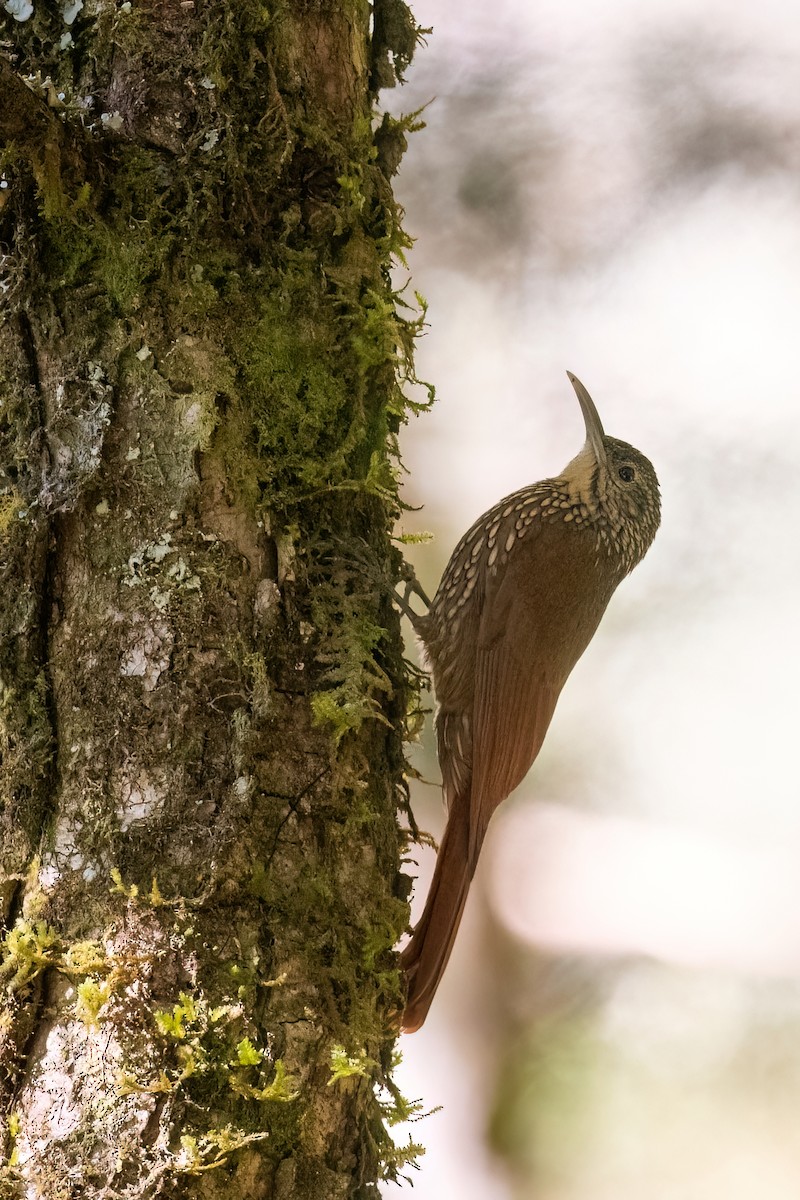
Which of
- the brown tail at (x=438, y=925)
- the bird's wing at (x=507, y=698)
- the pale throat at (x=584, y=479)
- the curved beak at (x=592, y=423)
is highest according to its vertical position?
the curved beak at (x=592, y=423)

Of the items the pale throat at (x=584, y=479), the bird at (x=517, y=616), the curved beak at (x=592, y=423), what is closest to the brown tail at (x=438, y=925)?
the bird at (x=517, y=616)

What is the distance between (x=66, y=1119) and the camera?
1.47 meters

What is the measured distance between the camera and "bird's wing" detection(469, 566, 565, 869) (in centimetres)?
249

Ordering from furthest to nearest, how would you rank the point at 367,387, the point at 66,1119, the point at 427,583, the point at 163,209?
the point at 427,583, the point at 367,387, the point at 163,209, the point at 66,1119

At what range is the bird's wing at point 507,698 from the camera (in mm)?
2494

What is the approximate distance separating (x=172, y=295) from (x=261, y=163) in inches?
11.6

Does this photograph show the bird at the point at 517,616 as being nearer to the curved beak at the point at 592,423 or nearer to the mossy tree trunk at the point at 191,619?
→ the curved beak at the point at 592,423

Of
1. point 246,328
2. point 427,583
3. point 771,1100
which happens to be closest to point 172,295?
point 246,328

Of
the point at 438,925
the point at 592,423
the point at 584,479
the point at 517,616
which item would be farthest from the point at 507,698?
the point at 592,423

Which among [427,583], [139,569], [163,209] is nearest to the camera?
[139,569]

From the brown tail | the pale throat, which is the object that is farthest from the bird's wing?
the pale throat

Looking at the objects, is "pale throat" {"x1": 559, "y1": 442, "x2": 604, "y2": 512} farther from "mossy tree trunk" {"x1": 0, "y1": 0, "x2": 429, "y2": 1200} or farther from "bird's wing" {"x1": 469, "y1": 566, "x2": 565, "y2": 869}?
"mossy tree trunk" {"x1": 0, "y1": 0, "x2": 429, "y2": 1200}

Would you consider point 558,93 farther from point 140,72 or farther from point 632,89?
point 140,72

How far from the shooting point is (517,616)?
8.91 ft
